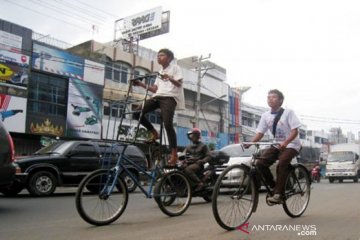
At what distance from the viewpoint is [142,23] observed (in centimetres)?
3906

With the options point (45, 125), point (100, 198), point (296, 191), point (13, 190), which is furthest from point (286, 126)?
point (45, 125)

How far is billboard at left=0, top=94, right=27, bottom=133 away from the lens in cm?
2470

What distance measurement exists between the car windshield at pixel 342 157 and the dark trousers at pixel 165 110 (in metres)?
23.4

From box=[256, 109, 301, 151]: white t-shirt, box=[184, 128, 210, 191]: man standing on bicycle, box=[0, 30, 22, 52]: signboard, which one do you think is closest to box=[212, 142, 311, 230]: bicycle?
box=[256, 109, 301, 151]: white t-shirt

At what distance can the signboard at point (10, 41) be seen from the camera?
24500 mm

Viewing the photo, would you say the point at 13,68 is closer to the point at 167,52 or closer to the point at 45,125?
the point at 45,125

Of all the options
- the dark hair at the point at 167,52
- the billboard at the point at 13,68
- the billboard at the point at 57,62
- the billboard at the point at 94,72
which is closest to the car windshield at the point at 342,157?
the billboard at the point at 94,72

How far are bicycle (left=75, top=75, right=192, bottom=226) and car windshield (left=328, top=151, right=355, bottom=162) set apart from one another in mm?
23040

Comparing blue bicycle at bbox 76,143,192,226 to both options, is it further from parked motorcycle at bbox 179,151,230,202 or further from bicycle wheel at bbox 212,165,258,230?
parked motorcycle at bbox 179,151,230,202

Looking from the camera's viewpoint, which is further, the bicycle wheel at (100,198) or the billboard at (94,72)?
the billboard at (94,72)

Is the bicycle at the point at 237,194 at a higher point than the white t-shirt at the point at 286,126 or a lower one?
lower

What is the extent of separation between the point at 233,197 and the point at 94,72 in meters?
26.6

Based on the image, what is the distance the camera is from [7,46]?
24.8m

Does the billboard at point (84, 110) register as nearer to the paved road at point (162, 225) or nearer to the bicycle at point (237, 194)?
the paved road at point (162, 225)
